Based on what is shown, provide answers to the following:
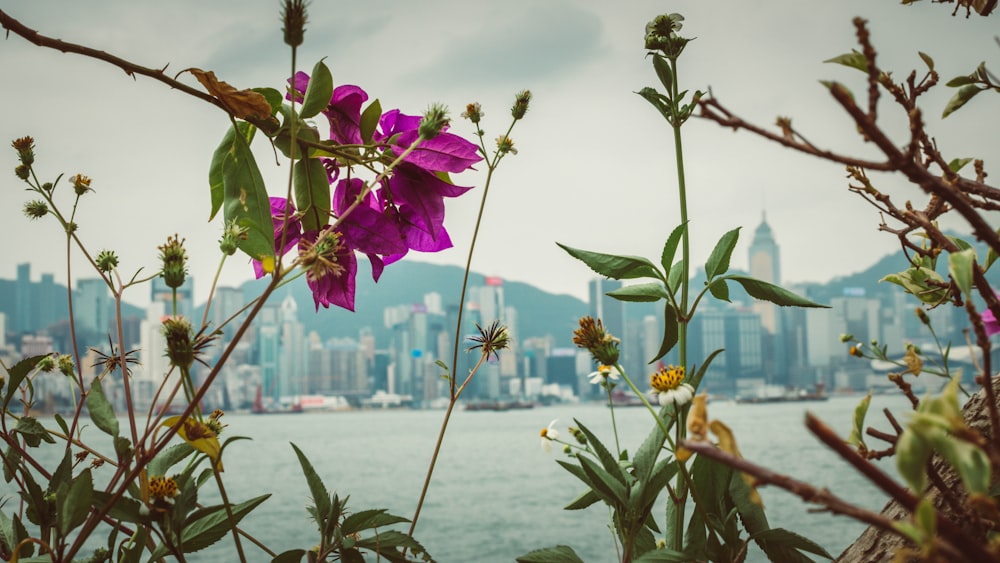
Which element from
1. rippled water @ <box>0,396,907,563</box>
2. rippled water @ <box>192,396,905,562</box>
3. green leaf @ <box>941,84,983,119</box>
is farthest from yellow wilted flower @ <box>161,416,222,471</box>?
rippled water @ <box>0,396,907,563</box>

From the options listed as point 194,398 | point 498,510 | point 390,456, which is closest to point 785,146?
point 194,398

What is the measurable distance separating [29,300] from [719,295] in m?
79.0

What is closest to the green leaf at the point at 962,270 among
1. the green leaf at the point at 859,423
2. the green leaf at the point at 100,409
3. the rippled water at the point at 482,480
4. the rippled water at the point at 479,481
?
the green leaf at the point at 859,423

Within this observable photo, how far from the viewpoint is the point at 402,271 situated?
A: 272 feet

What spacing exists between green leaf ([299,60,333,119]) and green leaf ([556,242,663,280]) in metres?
0.17

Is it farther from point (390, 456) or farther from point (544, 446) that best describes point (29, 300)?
point (544, 446)

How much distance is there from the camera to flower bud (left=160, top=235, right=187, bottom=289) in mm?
375

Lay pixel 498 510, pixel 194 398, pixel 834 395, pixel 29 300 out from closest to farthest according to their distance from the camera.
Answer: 1. pixel 194 398
2. pixel 498 510
3. pixel 29 300
4. pixel 834 395

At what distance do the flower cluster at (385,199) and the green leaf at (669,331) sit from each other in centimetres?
16

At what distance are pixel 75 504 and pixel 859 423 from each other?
359mm

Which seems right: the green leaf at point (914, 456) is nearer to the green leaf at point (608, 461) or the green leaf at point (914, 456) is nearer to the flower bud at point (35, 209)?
the green leaf at point (608, 461)

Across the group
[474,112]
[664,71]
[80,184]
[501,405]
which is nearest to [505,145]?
[474,112]

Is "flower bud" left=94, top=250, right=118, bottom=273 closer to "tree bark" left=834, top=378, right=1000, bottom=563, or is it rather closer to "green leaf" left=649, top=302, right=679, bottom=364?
"green leaf" left=649, top=302, right=679, bottom=364

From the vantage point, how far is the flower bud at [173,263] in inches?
14.8
